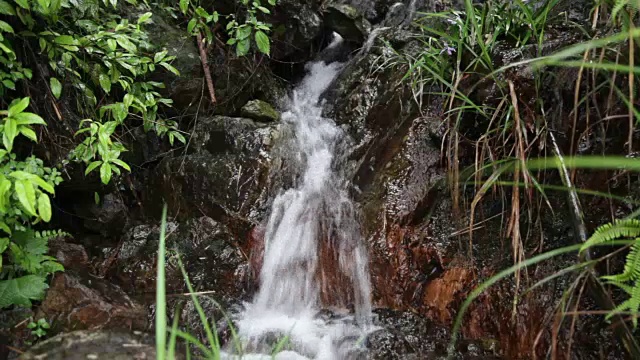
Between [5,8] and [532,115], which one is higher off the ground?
[5,8]

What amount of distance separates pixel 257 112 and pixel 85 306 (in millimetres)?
2343

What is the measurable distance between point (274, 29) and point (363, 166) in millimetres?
2442

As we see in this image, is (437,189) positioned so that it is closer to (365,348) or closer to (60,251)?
(365,348)

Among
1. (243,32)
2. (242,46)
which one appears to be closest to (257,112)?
(242,46)

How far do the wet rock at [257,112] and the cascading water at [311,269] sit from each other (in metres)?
0.49

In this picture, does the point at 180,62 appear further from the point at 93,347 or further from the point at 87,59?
the point at 93,347

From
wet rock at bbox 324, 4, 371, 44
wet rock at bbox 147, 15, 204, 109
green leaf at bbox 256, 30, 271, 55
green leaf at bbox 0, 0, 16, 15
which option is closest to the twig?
wet rock at bbox 147, 15, 204, 109

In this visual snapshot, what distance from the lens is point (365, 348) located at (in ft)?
9.07

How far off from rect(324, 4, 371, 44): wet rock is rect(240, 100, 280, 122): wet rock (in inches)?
79.0

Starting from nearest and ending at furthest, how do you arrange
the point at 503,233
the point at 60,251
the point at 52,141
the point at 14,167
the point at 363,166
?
the point at 14,167
the point at 503,233
the point at 52,141
the point at 60,251
the point at 363,166

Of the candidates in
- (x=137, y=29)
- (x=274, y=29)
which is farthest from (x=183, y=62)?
(x=274, y=29)

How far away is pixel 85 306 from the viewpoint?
9.55ft

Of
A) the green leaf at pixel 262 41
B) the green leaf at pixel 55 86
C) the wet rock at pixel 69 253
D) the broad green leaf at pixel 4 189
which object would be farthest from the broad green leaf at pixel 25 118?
the green leaf at pixel 262 41

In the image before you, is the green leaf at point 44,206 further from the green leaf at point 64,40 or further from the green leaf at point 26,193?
the green leaf at point 64,40
